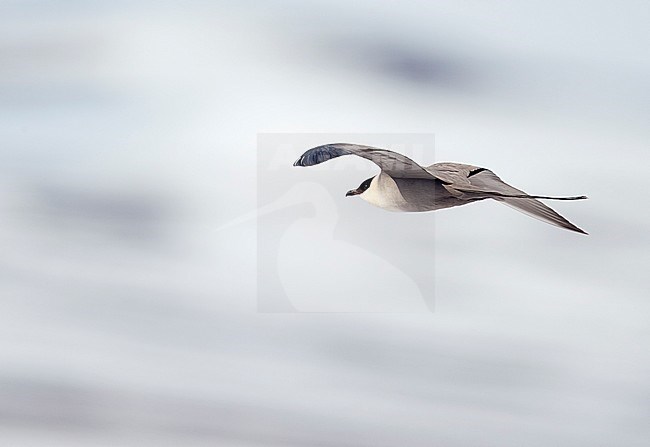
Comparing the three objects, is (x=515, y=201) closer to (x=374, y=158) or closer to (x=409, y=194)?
(x=409, y=194)

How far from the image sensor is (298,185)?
10.5ft

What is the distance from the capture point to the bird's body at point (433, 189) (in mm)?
2420

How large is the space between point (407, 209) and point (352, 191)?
0.60 feet

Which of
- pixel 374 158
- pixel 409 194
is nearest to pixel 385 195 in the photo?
pixel 409 194

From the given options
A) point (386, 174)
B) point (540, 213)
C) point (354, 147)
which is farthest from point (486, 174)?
point (354, 147)

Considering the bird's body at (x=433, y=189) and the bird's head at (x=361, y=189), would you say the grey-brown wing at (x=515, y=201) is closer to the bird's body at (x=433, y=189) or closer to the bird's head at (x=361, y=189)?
the bird's body at (x=433, y=189)

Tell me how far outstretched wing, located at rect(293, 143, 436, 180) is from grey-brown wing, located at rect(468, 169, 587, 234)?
0.60 ft

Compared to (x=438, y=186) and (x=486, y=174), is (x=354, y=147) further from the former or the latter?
(x=486, y=174)

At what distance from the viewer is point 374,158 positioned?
225cm

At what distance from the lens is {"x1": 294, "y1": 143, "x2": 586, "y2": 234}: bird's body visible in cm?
242

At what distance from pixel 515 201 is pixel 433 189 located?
0.30 metres

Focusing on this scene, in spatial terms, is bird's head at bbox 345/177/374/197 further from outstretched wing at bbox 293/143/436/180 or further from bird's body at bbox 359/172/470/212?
outstretched wing at bbox 293/143/436/180

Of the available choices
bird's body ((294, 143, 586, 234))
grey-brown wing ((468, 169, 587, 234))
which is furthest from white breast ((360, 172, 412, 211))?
grey-brown wing ((468, 169, 587, 234))

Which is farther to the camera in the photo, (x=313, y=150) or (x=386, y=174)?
(x=386, y=174)
